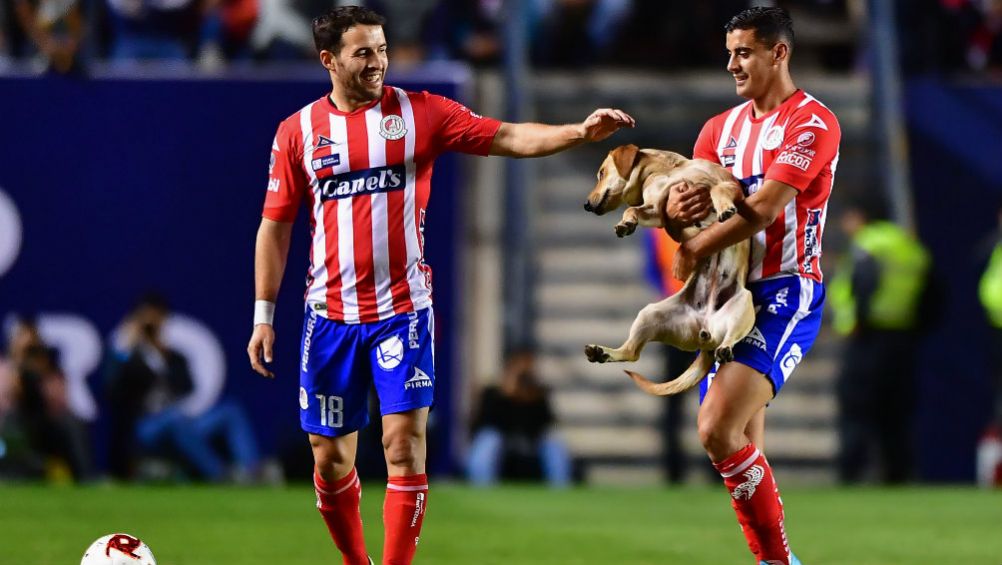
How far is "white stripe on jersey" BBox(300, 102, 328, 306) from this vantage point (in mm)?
7652

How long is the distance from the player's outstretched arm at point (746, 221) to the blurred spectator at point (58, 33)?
9.01 meters

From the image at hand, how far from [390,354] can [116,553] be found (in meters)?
1.36

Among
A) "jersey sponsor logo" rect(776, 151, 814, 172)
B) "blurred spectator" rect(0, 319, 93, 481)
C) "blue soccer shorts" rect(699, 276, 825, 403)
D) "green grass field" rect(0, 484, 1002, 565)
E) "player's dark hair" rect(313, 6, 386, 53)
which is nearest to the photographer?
"jersey sponsor logo" rect(776, 151, 814, 172)

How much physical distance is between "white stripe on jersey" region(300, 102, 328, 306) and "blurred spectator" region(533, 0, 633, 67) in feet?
31.3

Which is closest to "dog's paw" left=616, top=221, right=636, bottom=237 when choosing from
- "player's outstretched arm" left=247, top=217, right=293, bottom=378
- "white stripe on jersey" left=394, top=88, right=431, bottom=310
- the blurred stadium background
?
"white stripe on jersey" left=394, top=88, right=431, bottom=310

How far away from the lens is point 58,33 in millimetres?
15125

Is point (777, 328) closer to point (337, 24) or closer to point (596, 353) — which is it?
point (596, 353)

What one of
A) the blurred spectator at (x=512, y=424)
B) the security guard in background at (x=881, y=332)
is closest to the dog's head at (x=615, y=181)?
the blurred spectator at (x=512, y=424)

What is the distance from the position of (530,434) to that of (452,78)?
9.60ft

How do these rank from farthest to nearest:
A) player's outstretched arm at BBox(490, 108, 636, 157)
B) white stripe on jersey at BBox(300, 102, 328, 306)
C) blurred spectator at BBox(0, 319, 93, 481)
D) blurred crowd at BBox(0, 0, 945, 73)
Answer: blurred crowd at BBox(0, 0, 945, 73) < blurred spectator at BBox(0, 319, 93, 481) < white stripe on jersey at BBox(300, 102, 328, 306) < player's outstretched arm at BBox(490, 108, 636, 157)

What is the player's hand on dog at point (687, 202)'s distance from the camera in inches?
279

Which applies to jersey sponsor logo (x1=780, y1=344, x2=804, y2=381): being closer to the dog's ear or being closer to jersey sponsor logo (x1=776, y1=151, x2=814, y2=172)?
jersey sponsor logo (x1=776, y1=151, x2=814, y2=172)

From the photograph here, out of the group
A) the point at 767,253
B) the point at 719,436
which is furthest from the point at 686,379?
the point at 767,253

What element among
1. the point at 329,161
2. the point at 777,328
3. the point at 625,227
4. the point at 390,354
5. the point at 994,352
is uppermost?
the point at 329,161
